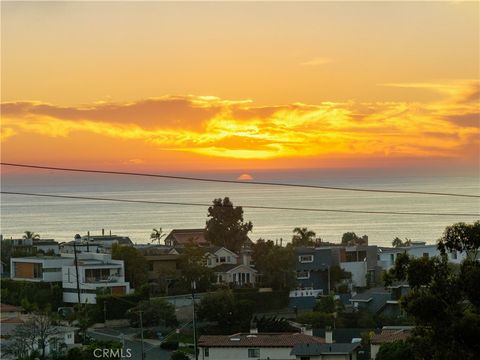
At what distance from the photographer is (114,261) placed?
4822 cm

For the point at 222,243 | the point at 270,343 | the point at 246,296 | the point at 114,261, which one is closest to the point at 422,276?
the point at 270,343

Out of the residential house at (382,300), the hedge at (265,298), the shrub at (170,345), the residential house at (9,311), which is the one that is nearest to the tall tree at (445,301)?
the shrub at (170,345)

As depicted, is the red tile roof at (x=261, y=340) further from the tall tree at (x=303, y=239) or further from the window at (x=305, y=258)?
the tall tree at (x=303, y=239)

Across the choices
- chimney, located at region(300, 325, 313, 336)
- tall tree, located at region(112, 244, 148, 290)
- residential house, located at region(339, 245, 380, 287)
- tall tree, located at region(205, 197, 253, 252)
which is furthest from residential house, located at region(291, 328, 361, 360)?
tall tree, located at region(205, 197, 253, 252)

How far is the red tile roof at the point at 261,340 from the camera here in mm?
31359

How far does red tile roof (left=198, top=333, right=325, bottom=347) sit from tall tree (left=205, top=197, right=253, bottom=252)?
24657 mm

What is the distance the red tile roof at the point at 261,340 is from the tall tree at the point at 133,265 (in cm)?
1602

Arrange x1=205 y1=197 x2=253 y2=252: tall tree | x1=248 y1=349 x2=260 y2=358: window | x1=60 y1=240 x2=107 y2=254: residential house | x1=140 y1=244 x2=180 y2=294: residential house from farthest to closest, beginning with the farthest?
x1=205 y1=197 x2=253 y2=252: tall tree, x1=60 y1=240 x2=107 y2=254: residential house, x1=140 y1=244 x2=180 y2=294: residential house, x1=248 y1=349 x2=260 y2=358: window

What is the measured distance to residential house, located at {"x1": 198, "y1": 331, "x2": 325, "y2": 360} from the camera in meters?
31.1

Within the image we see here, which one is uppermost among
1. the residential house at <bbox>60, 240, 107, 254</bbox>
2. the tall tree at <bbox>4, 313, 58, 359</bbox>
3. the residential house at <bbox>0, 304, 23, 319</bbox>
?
the residential house at <bbox>60, 240, 107, 254</bbox>

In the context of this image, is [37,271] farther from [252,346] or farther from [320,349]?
[320,349]

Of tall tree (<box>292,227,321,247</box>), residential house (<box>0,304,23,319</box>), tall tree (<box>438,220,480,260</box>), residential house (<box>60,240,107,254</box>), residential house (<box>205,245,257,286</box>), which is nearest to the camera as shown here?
tall tree (<box>438,220,480,260</box>)

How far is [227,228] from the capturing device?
58.1 meters

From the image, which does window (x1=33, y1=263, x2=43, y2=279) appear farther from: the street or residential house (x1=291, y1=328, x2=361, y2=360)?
residential house (x1=291, y1=328, x2=361, y2=360)
